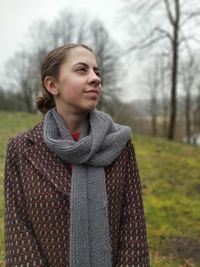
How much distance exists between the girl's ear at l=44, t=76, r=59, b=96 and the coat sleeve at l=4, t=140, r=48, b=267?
0.39 meters

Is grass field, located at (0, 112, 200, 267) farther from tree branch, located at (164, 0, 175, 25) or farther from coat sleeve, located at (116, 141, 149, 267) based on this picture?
tree branch, located at (164, 0, 175, 25)

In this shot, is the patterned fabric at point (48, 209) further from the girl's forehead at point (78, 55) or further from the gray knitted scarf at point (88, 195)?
the girl's forehead at point (78, 55)

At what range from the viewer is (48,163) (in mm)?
2617

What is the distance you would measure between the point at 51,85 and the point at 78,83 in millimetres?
214

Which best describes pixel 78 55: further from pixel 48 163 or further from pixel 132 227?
pixel 132 227

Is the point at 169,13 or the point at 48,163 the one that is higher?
the point at 169,13

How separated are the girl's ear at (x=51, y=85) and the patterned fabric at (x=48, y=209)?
0.25 m

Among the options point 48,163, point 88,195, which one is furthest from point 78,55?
point 88,195

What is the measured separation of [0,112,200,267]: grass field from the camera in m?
6.46

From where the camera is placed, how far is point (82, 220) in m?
2.51

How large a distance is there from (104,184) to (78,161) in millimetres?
187

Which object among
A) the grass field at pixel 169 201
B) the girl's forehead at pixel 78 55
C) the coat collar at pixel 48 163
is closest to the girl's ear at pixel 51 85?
the girl's forehead at pixel 78 55

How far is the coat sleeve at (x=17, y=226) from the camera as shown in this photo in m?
2.55

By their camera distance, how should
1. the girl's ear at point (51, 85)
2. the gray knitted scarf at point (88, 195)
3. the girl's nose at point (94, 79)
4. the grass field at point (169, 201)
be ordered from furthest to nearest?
the grass field at point (169, 201)
the girl's ear at point (51, 85)
the girl's nose at point (94, 79)
the gray knitted scarf at point (88, 195)
